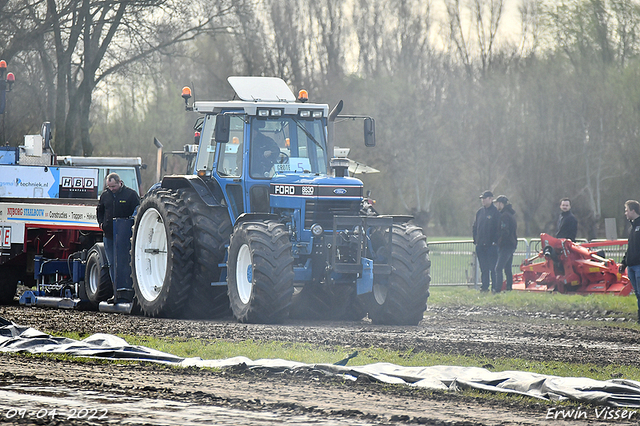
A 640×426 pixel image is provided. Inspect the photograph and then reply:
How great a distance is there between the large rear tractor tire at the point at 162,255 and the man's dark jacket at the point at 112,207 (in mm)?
724

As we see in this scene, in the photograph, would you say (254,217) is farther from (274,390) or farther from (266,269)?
(274,390)

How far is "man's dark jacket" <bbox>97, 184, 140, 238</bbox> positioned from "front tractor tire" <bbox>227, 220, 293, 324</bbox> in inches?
128

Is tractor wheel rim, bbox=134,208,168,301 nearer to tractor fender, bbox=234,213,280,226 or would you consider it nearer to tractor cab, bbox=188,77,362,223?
tractor cab, bbox=188,77,362,223

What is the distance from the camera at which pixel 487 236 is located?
17062mm

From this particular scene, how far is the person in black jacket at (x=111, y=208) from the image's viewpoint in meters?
13.7

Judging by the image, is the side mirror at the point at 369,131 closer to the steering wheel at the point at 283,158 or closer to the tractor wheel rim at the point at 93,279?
the steering wheel at the point at 283,158

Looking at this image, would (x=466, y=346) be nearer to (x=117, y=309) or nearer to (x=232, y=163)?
(x=232, y=163)

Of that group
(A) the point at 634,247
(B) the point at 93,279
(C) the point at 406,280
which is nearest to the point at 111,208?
(B) the point at 93,279

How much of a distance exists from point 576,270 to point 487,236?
1.77 metres

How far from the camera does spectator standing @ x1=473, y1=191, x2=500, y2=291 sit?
1706 cm

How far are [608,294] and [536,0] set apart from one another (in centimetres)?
3377

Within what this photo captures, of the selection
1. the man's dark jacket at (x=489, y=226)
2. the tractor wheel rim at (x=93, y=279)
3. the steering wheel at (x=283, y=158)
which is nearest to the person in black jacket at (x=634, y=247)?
the man's dark jacket at (x=489, y=226)

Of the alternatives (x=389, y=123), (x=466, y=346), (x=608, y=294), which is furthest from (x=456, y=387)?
(x=389, y=123)

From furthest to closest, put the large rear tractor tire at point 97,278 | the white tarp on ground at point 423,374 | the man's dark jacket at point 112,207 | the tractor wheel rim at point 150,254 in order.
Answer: the large rear tractor tire at point 97,278
the man's dark jacket at point 112,207
the tractor wheel rim at point 150,254
the white tarp on ground at point 423,374
